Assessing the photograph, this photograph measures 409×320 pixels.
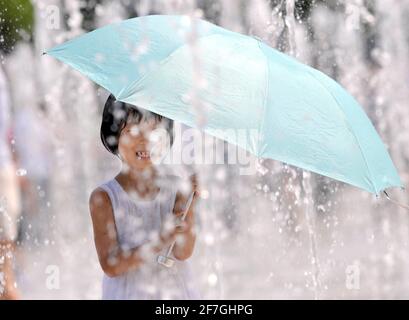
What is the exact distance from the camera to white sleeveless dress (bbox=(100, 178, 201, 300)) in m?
3.47

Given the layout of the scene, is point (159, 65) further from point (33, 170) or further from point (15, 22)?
point (15, 22)

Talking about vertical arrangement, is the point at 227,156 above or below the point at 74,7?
below

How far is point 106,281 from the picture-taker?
3.51 metres

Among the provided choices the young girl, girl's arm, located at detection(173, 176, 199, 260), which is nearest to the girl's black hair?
the young girl

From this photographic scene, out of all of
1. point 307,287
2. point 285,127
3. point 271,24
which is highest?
point 271,24

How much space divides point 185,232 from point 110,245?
0.88 feet

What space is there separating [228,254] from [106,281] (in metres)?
4.19

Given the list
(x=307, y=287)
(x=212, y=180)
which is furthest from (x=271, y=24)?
(x=307, y=287)

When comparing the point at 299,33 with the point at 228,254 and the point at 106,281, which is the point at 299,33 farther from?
the point at 106,281

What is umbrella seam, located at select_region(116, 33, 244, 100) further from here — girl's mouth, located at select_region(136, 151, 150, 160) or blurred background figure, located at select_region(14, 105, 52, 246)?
blurred background figure, located at select_region(14, 105, 52, 246)

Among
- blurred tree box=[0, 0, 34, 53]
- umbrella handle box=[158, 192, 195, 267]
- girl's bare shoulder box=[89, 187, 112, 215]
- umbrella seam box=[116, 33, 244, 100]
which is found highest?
blurred tree box=[0, 0, 34, 53]

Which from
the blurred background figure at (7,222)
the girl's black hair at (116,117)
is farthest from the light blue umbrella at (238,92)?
the blurred background figure at (7,222)

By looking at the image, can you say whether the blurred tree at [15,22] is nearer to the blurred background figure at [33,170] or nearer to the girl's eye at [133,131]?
the blurred background figure at [33,170]

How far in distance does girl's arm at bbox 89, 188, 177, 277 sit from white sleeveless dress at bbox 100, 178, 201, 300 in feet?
0.08
